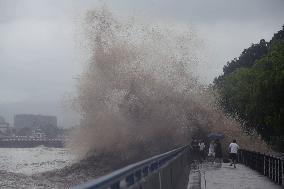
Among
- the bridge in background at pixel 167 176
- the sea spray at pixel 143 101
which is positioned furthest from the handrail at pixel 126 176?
the sea spray at pixel 143 101

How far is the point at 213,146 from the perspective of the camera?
3450 centimetres

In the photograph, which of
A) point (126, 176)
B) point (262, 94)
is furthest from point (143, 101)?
point (126, 176)

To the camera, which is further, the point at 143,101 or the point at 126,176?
the point at 143,101

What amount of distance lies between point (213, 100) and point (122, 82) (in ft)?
29.1

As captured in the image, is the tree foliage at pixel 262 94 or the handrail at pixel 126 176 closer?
the handrail at pixel 126 176

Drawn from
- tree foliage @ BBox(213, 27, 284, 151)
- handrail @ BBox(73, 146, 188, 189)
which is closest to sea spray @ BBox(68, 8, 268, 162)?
tree foliage @ BBox(213, 27, 284, 151)

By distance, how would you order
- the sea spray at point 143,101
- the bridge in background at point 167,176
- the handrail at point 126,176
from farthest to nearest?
the sea spray at point 143,101
the bridge in background at point 167,176
the handrail at point 126,176

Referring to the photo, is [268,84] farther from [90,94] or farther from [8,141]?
[8,141]

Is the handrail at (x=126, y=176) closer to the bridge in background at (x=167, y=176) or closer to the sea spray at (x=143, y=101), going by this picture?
the bridge in background at (x=167, y=176)

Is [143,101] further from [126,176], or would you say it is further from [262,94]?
[126,176]

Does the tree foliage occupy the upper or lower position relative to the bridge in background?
upper

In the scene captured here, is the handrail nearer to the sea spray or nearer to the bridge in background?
the bridge in background

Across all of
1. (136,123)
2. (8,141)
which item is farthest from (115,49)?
(8,141)

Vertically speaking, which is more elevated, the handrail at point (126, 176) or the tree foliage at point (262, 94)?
the tree foliage at point (262, 94)
